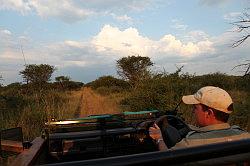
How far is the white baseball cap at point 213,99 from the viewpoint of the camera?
3.41 meters

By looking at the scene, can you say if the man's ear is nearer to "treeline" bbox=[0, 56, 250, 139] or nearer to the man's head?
the man's head

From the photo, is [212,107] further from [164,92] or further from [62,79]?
[62,79]

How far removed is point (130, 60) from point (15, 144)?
39501 millimetres

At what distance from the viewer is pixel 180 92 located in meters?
15.9

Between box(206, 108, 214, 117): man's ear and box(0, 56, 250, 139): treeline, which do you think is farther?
box(0, 56, 250, 139): treeline

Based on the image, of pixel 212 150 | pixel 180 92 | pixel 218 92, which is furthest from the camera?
pixel 180 92

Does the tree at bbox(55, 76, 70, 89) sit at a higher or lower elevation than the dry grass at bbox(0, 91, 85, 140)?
higher

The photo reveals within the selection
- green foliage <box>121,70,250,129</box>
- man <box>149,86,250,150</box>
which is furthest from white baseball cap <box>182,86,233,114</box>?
green foliage <box>121,70,250,129</box>

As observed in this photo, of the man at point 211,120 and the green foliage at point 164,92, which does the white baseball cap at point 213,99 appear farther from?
the green foliage at point 164,92

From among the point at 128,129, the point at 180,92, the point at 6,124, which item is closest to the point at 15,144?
the point at 128,129

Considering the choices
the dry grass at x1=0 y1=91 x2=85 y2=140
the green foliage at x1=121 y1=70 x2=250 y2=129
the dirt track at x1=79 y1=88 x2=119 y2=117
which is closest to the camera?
the dry grass at x1=0 y1=91 x2=85 y2=140

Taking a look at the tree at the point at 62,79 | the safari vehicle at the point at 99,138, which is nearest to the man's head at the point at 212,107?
the safari vehicle at the point at 99,138

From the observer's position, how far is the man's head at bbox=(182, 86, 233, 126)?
11.2ft

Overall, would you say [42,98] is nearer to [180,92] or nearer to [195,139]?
[180,92]
